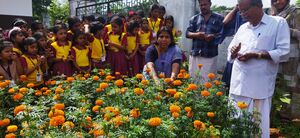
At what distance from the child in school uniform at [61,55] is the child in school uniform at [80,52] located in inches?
3.9

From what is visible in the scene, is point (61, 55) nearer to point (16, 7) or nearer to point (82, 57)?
point (82, 57)

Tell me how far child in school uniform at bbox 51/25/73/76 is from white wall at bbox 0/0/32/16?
9130mm

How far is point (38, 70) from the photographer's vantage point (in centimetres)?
468

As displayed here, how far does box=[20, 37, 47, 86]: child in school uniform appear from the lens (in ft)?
14.9

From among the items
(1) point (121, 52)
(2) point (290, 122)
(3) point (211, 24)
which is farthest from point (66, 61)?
(2) point (290, 122)

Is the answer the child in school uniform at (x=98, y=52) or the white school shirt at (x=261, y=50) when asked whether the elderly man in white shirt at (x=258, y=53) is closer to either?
the white school shirt at (x=261, y=50)

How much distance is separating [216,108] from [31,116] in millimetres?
1468

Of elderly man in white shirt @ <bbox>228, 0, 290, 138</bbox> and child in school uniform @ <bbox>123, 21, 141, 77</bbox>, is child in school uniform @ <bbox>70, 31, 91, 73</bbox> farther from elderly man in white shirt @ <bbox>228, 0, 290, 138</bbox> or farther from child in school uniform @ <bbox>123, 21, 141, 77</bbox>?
elderly man in white shirt @ <bbox>228, 0, 290, 138</bbox>

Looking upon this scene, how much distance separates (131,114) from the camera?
2232mm

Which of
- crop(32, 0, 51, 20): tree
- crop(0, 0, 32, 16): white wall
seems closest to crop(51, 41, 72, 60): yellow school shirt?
crop(0, 0, 32, 16): white wall

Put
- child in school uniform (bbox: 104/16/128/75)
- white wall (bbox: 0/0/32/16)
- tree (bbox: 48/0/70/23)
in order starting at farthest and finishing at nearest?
tree (bbox: 48/0/70/23) < white wall (bbox: 0/0/32/16) < child in school uniform (bbox: 104/16/128/75)

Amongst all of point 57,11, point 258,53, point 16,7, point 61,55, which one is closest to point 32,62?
point 61,55

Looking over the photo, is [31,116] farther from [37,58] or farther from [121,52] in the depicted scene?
[121,52]

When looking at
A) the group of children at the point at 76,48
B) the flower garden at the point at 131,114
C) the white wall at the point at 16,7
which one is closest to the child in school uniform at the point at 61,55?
the group of children at the point at 76,48
